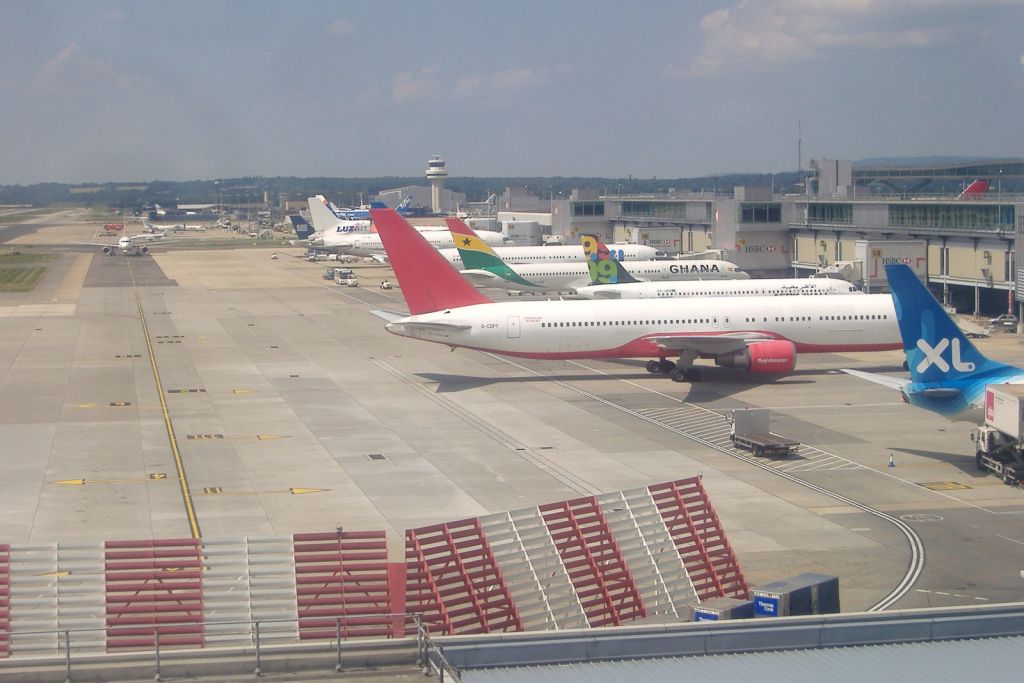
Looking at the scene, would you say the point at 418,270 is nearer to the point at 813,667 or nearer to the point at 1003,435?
the point at 1003,435

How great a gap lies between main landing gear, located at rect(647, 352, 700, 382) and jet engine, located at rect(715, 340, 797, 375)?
2.43 metres

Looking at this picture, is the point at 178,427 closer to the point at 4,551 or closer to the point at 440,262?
the point at 440,262

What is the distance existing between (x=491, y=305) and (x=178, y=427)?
684 inches

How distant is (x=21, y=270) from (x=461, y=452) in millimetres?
120056

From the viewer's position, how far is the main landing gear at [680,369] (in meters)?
61.5

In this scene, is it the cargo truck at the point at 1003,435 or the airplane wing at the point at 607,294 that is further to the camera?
the airplane wing at the point at 607,294

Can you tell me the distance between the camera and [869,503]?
3809 centimetres

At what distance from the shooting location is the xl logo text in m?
40.9

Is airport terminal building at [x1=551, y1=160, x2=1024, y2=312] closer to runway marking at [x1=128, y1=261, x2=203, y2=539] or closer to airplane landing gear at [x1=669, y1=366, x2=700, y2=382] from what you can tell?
airplane landing gear at [x1=669, y1=366, x2=700, y2=382]

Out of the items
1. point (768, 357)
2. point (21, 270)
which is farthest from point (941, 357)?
point (21, 270)

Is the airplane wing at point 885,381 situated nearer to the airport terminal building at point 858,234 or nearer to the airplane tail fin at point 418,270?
the airplane tail fin at point 418,270

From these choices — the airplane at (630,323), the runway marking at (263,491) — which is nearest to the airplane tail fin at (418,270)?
the airplane at (630,323)

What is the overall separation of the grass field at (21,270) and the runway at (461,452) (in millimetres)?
51115

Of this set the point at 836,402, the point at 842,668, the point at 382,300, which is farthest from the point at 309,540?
the point at 382,300
